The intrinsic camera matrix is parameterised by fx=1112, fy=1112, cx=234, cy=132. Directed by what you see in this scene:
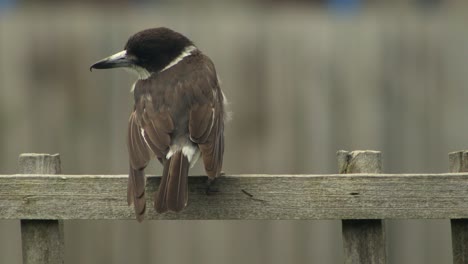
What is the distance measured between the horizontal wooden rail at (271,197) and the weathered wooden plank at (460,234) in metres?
0.08

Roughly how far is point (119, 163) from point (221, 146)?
3048 mm

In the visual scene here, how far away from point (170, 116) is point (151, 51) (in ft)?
2.60

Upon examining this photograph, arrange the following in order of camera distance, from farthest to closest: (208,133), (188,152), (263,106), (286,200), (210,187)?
(263,106) < (208,133) < (188,152) < (210,187) < (286,200)

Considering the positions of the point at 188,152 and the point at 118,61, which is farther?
the point at 118,61

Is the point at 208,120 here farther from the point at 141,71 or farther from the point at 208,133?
the point at 141,71

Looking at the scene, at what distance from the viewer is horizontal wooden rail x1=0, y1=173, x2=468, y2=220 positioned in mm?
4066

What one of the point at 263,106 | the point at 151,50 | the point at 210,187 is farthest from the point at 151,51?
the point at 263,106

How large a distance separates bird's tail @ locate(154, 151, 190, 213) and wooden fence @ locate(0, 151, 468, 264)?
0.08 meters

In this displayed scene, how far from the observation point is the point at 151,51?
18.1 ft

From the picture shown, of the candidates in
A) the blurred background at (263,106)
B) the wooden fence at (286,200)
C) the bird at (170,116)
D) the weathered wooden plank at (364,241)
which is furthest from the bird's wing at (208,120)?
the blurred background at (263,106)

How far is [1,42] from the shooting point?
312 inches

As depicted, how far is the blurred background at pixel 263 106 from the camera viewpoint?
762 centimetres

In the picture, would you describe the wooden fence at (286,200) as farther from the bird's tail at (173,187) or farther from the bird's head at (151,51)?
the bird's head at (151,51)

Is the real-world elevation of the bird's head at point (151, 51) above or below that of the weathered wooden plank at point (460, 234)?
above
